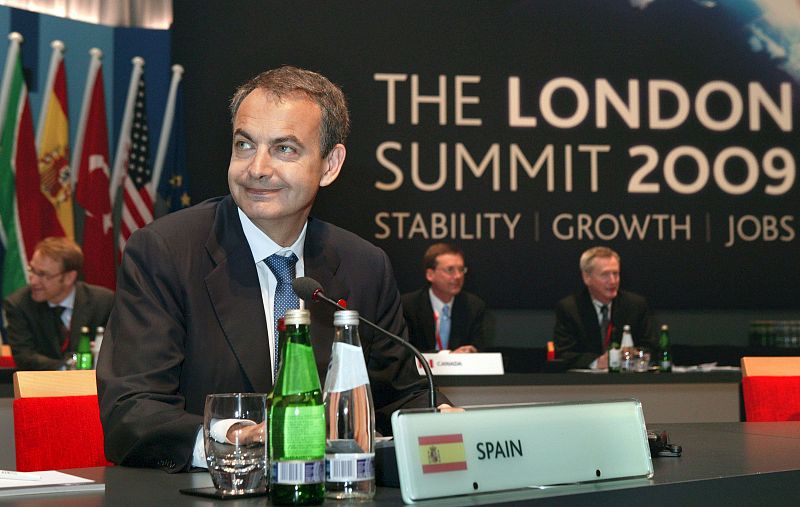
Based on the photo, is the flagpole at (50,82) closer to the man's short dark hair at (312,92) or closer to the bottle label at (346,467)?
the man's short dark hair at (312,92)

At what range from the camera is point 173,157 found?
719 cm

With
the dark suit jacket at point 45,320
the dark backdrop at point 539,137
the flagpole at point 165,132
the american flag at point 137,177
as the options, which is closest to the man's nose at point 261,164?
the dark suit jacket at point 45,320

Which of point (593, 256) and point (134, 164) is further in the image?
point (134, 164)

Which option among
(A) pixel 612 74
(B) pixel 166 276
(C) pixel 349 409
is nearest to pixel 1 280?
(A) pixel 612 74

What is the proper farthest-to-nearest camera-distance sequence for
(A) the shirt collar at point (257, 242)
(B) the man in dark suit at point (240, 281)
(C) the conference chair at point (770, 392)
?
(C) the conference chair at point (770, 392)
(A) the shirt collar at point (257, 242)
(B) the man in dark suit at point (240, 281)

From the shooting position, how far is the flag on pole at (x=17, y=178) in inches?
265

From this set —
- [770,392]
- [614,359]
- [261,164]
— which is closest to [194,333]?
[261,164]

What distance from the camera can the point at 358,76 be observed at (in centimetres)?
770

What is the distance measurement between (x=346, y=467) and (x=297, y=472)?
7cm

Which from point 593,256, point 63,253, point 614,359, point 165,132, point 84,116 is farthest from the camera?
point 165,132

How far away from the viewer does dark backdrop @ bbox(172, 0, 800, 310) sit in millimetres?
7660

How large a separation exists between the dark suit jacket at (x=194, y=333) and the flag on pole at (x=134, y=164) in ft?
16.8

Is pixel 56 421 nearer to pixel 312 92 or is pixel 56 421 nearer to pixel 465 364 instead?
pixel 312 92

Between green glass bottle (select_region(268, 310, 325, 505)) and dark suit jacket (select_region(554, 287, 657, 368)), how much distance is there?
5221 millimetres
